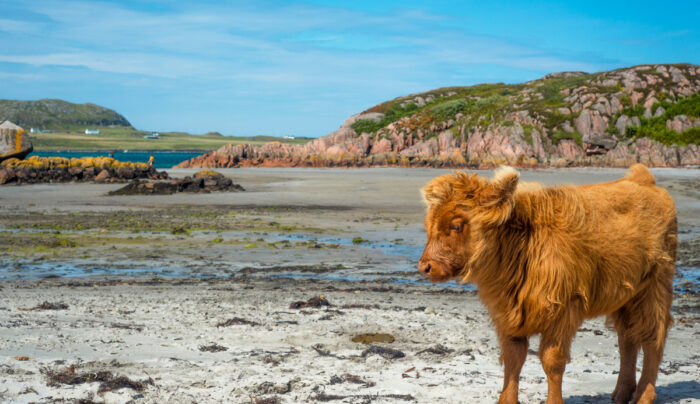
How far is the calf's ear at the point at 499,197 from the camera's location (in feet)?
14.2

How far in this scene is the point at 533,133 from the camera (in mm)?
65500

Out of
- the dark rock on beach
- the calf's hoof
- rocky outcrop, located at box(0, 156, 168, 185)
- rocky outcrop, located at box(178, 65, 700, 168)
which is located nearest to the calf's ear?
the calf's hoof

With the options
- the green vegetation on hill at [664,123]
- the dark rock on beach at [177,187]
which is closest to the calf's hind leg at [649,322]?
the dark rock on beach at [177,187]

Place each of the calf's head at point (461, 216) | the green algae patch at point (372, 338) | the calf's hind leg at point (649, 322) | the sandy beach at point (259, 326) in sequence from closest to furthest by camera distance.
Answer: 1. the calf's head at point (461, 216)
2. the calf's hind leg at point (649, 322)
3. the sandy beach at point (259, 326)
4. the green algae patch at point (372, 338)

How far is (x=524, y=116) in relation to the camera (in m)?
69.9

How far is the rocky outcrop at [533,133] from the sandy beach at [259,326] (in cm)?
4621

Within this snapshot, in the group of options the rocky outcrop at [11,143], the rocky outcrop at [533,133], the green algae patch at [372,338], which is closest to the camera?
the green algae patch at [372,338]

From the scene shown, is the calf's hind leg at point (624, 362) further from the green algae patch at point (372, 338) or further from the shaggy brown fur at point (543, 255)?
the green algae patch at point (372, 338)

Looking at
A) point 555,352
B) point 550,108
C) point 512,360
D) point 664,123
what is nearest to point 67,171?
point 512,360

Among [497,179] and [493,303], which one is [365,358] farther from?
[497,179]

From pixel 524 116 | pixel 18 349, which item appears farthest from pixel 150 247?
pixel 524 116

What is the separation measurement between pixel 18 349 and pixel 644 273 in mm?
5939

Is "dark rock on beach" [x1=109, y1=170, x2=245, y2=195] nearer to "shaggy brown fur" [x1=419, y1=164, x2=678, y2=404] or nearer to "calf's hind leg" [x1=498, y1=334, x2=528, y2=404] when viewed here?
"calf's hind leg" [x1=498, y1=334, x2=528, y2=404]

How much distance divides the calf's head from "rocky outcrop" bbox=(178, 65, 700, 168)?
5553 centimetres
